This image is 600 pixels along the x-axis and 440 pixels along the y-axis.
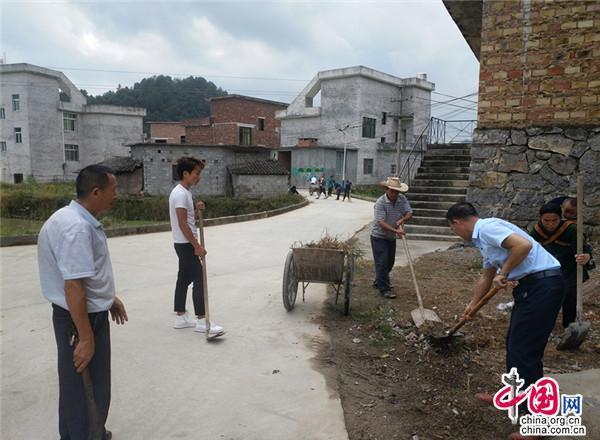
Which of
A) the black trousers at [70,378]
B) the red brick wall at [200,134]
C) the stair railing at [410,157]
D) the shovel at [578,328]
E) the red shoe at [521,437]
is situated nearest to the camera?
the black trousers at [70,378]

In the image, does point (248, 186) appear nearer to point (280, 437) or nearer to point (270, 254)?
point (270, 254)

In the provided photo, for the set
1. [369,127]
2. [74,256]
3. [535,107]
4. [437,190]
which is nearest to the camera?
[74,256]

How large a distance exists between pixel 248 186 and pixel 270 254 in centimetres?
2272

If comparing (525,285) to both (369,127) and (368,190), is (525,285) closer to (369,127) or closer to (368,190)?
(368,190)

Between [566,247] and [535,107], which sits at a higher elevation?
[535,107]

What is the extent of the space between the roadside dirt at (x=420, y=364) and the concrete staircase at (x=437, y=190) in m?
4.67

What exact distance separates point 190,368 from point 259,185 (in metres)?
28.0

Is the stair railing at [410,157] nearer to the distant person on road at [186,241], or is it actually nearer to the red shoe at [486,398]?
the distant person on road at [186,241]

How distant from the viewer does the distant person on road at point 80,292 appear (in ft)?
7.00

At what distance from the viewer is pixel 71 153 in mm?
40062

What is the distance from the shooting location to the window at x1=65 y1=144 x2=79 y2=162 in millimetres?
39594

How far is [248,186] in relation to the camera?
102 ft

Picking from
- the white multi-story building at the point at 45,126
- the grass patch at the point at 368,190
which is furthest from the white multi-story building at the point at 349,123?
the white multi-story building at the point at 45,126

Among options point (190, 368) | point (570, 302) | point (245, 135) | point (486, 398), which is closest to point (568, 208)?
point (570, 302)
